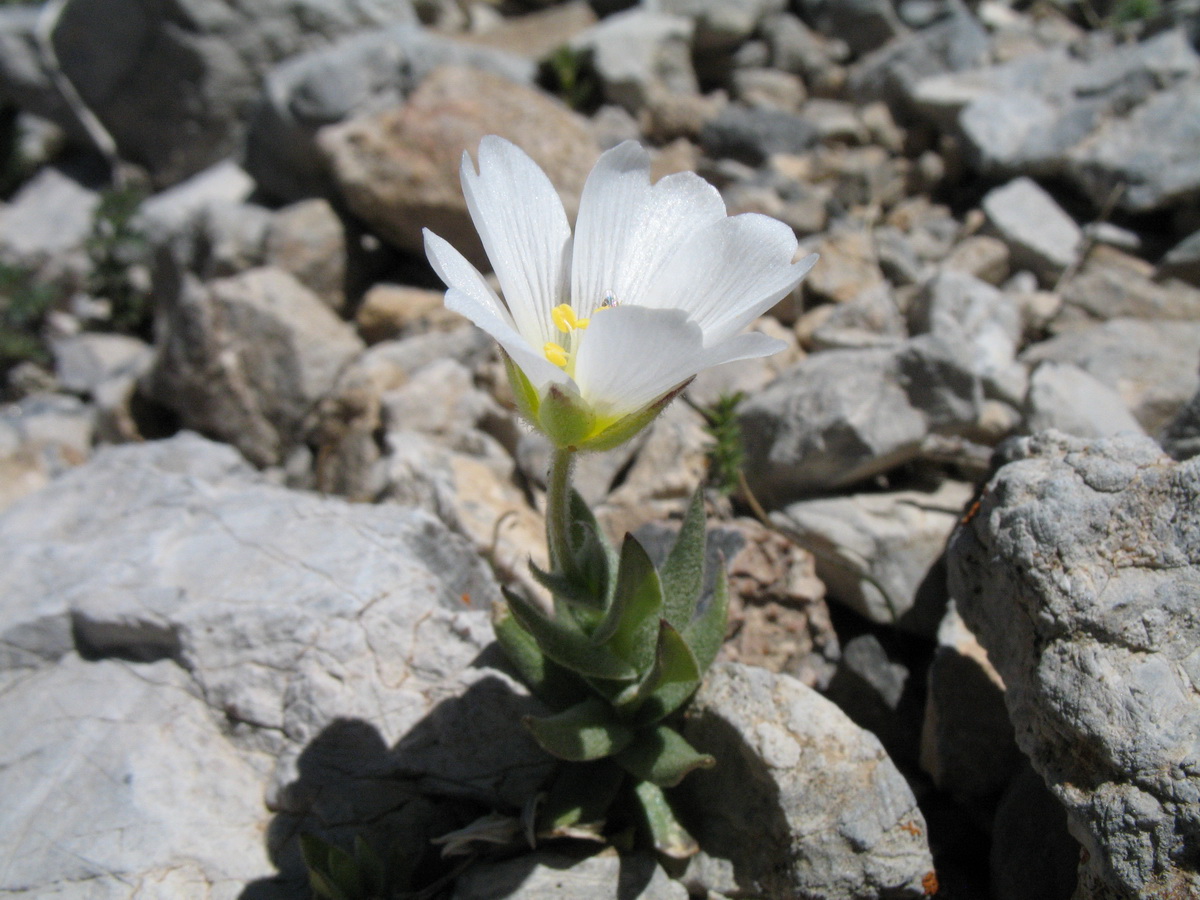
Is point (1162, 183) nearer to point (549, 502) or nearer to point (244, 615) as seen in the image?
point (549, 502)

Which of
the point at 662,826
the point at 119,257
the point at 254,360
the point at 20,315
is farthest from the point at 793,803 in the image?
the point at 119,257

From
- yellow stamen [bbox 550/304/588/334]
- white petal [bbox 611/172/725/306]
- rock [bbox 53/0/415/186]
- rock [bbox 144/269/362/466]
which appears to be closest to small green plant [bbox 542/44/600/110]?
rock [bbox 53/0/415/186]

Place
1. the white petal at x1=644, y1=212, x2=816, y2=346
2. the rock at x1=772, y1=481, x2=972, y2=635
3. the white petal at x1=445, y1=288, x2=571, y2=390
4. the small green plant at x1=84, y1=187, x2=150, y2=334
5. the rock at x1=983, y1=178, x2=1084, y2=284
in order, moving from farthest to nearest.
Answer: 1. the small green plant at x1=84, y1=187, x2=150, y2=334
2. the rock at x1=983, y1=178, x2=1084, y2=284
3. the rock at x1=772, y1=481, x2=972, y2=635
4. the white petal at x1=644, y1=212, x2=816, y2=346
5. the white petal at x1=445, y1=288, x2=571, y2=390

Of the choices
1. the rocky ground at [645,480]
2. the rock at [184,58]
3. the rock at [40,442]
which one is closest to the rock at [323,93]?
the rocky ground at [645,480]

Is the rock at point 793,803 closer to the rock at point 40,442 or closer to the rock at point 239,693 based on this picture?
the rock at point 239,693

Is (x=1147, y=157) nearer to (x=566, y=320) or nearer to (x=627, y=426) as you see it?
(x=566, y=320)

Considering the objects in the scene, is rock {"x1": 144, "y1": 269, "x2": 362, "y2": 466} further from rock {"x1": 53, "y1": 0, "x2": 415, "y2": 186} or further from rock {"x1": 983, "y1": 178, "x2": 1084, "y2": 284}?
rock {"x1": 983, "y1": 178, "x2": 1084, "y2": 284}
